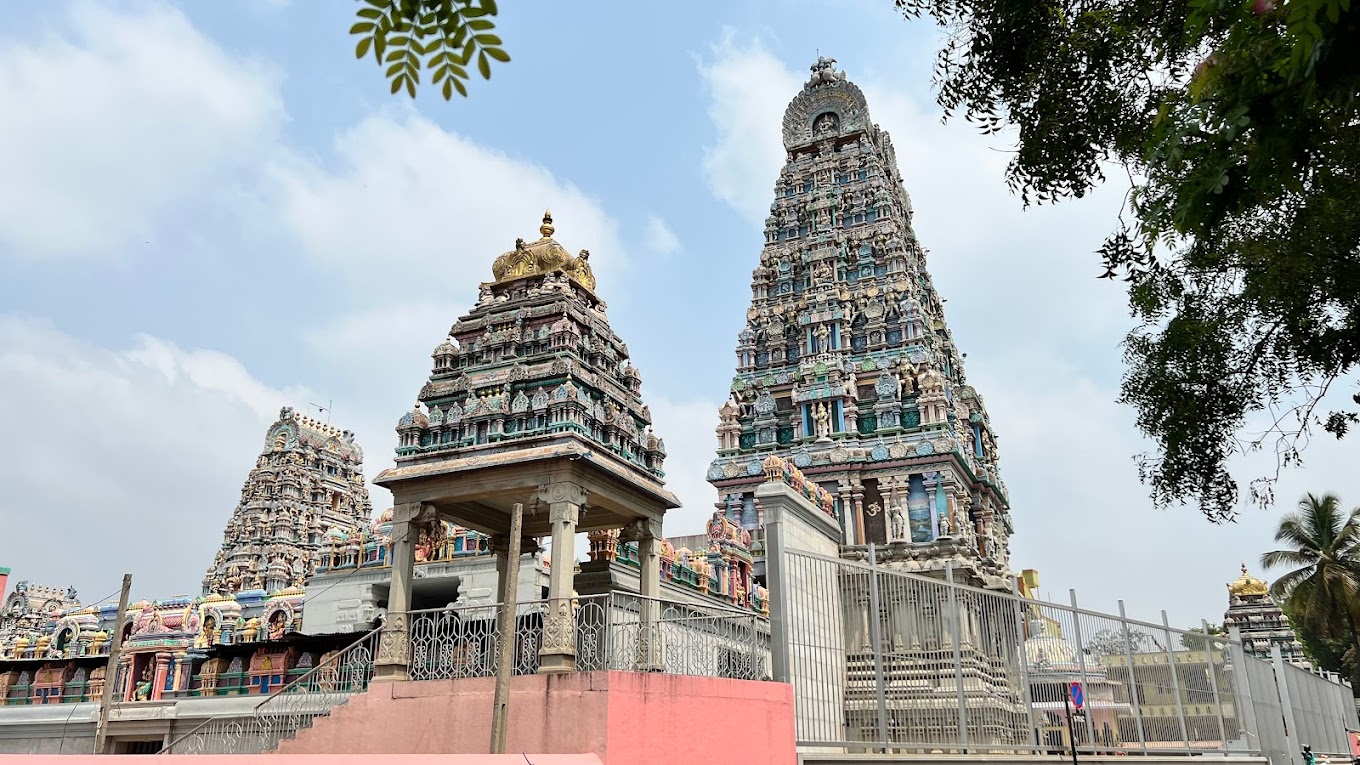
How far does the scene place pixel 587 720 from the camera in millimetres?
9039

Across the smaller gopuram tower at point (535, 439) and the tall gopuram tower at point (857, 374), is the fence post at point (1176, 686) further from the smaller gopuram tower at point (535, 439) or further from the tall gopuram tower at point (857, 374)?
the tall gopuram tower at point (857, 374)

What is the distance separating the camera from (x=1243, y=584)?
43.4 meters

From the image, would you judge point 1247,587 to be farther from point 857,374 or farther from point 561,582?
point 561,582

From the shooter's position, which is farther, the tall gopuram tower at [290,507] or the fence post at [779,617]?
the tall gopuram tower at [290,507]

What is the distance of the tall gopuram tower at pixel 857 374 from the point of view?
30891 mm

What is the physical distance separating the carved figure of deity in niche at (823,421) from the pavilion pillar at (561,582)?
2155cm

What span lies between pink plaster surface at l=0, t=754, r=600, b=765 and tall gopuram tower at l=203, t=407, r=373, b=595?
42.9 m

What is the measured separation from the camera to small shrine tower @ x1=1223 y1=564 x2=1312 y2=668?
40.8m

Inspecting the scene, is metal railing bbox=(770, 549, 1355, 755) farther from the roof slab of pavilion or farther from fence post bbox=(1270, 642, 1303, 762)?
fence post bbox=(1270, 642, 1303, 762)

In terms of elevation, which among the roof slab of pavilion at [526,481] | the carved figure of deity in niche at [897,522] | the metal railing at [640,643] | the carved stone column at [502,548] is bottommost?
the metal railing at [640,643]

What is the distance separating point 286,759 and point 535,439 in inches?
260

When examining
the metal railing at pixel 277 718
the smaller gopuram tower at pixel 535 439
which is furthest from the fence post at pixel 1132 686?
the metal railing at pixel 277 718

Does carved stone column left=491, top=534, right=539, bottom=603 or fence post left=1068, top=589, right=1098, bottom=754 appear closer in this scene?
fence post left=1068, top=589, right=1098, bottom=754

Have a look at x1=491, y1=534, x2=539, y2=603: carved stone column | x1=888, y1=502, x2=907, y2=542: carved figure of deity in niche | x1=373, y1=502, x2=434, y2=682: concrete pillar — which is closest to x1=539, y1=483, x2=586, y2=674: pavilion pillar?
x1=373, y1=502, x2=434, y2=682: concrete pillar
